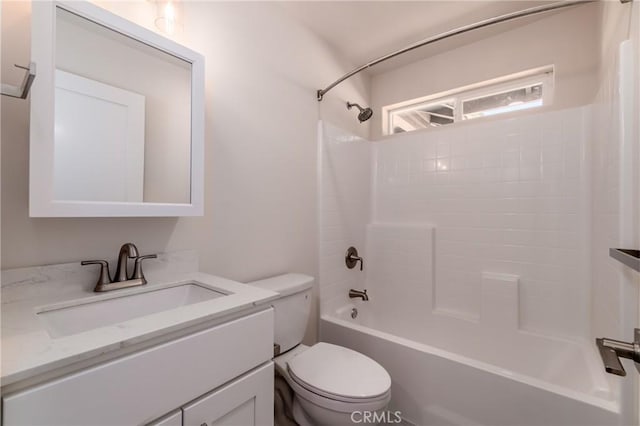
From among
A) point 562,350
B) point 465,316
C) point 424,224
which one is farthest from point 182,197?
point 562,350

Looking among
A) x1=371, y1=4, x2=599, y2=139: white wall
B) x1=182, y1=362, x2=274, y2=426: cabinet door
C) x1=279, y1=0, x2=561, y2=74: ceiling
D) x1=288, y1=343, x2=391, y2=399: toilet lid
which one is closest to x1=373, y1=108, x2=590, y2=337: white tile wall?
x1=371, y1=4, x2=599, y2=139: white wall

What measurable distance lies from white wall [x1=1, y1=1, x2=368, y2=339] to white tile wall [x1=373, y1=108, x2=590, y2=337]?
917 mm

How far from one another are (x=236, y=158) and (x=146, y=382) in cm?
105

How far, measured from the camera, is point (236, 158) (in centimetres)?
144

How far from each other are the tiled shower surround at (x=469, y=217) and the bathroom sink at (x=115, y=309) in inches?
38.9

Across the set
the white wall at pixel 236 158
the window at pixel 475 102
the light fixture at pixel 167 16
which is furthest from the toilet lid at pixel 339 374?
the window at pixel 475 102

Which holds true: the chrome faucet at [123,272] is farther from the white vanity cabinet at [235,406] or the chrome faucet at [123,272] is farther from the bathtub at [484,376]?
the bathtub at [484,376]

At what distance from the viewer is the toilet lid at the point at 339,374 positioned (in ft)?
3.72

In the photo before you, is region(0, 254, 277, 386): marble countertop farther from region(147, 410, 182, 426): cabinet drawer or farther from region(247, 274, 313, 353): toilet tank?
region(247, 274, 313, 353): toilet tank

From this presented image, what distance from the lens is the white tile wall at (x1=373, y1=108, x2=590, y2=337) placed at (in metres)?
1.68

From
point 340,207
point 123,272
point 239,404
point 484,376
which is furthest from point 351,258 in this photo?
point 123,272

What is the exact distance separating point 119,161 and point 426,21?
6.55ft

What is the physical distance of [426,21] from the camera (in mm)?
1823

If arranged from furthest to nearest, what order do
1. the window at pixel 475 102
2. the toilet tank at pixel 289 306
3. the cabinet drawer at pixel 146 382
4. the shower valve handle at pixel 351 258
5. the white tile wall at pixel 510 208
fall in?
the shower valve handle at pixel 351 258 → the window at pixel 475 102 → the white tile wall at pixel 510 208 → the toilet tank at pixel 289 306 → the cabinet drawer at pixel 146 382
